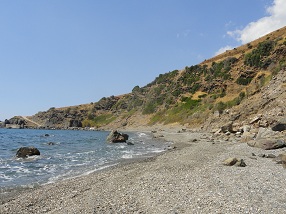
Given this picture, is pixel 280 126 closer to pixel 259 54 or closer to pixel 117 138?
pixel 117 138

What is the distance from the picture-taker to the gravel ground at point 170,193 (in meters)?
11.4

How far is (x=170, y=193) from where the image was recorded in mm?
13281

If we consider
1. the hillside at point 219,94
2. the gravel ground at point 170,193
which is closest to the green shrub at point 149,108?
the hillside at point 219,94

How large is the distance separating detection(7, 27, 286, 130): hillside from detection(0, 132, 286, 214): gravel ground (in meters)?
24.2

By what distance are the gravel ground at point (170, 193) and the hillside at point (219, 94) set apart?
24152 mm

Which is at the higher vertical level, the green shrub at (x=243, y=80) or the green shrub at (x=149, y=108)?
the green shrub at (x=243, y=80)

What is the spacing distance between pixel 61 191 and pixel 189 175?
715 cm

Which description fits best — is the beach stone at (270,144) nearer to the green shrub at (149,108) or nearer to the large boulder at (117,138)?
the large boulder at (117,138)

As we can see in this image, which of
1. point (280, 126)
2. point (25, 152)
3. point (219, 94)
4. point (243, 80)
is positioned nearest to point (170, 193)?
point (280, 126)

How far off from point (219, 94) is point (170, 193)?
237 ft

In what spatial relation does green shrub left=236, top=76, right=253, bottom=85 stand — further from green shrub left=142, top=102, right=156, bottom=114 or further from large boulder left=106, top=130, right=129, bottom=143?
large boulder left=106, top=130, right=129, bottom=143

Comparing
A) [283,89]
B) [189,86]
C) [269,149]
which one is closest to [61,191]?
[269,149]

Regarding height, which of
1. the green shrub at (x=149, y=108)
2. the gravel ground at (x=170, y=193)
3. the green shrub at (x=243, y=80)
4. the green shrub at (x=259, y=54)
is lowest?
the gravel ground at (x=170, y=193)

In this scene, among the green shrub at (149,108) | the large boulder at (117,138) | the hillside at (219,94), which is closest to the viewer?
the hillside at (219,94)
